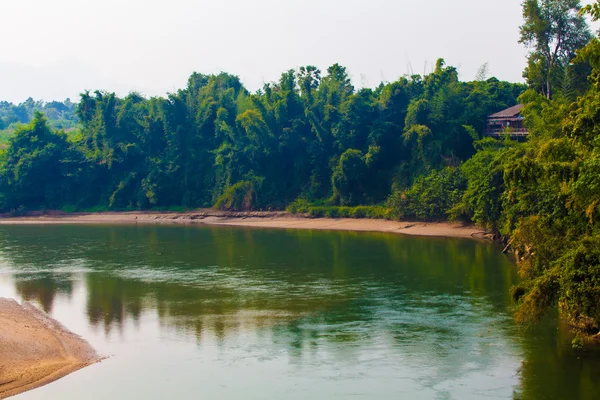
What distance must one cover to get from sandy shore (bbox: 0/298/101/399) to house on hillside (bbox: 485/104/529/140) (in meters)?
33.5

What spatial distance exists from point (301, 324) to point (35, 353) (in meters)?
7.95

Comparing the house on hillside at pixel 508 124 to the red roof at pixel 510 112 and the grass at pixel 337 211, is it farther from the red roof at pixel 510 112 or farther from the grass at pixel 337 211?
the grass at pixel 337 211

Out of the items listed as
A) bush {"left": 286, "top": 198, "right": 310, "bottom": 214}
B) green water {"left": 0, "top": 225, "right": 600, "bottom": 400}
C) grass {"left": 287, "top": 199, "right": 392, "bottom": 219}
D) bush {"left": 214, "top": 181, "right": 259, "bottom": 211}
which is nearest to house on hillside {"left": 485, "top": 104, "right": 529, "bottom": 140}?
grass {"left": 287, "top": 199, "right": 392, "bottom": 219}

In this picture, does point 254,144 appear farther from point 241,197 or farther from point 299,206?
point 299,206

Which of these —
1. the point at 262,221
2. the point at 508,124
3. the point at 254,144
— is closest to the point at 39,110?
the point at 254,144

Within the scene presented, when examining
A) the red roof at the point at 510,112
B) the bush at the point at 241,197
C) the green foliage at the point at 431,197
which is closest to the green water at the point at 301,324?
the green foliage at the point at 431,197

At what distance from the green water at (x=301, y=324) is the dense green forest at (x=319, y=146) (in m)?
4.68

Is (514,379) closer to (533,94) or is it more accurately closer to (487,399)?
(487,399)

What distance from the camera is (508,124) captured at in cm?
5028

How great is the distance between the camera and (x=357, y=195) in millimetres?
54469

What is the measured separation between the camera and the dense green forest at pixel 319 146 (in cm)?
4353

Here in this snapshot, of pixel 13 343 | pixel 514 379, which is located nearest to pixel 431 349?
pixel 514 379

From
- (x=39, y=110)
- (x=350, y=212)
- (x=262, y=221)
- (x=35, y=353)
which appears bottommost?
(x=35, y=353)

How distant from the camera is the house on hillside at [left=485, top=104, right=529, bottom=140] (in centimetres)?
4748
